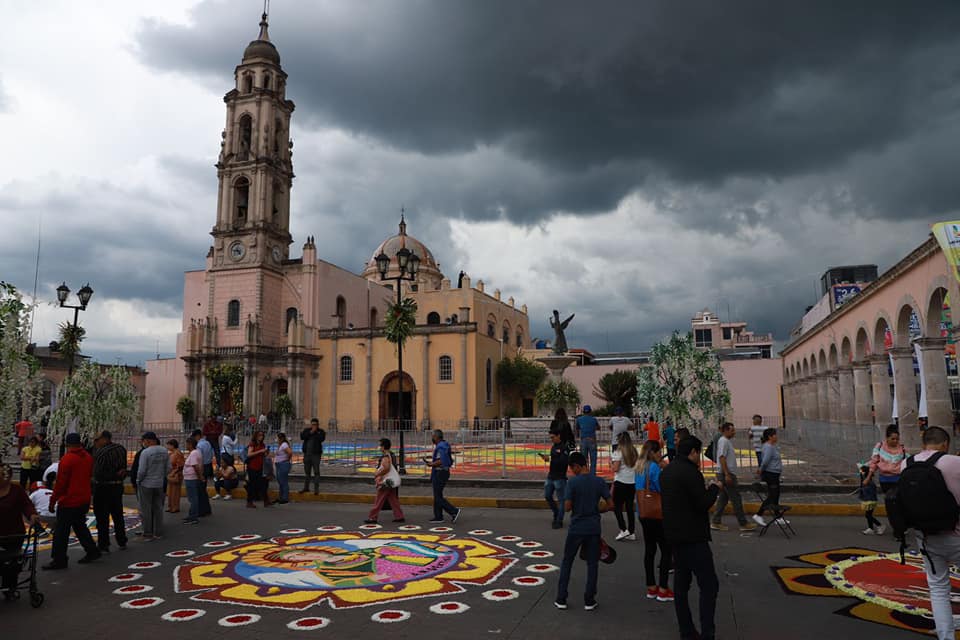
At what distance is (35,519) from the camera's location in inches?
261

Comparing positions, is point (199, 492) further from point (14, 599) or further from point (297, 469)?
point (297, 469)

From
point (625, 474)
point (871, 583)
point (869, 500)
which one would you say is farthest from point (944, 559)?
point (869, 500)

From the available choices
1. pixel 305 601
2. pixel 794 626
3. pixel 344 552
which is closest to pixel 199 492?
pixel 344 552

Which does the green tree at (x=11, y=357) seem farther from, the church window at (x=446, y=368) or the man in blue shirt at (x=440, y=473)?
the church window at (x=446, y=368)

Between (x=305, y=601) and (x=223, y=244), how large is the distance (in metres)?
43.2

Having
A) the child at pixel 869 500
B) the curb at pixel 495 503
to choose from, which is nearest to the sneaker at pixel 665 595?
the child at pixel 869 500

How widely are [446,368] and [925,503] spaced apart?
122ft

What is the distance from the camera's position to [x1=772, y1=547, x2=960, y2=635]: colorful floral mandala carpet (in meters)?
5.69

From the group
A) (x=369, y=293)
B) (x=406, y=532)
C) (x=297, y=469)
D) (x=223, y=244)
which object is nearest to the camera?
(x=406, y=532)

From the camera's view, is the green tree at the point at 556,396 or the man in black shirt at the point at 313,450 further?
the green tree at the point at 556,396

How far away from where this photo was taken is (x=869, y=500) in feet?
29.6

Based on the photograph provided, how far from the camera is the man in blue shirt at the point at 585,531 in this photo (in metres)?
5.96

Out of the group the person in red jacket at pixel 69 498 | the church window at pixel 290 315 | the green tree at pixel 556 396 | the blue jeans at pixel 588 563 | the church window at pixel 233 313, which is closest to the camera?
the blue jeans at pixel 588 563

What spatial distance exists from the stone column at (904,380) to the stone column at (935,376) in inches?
48.2
